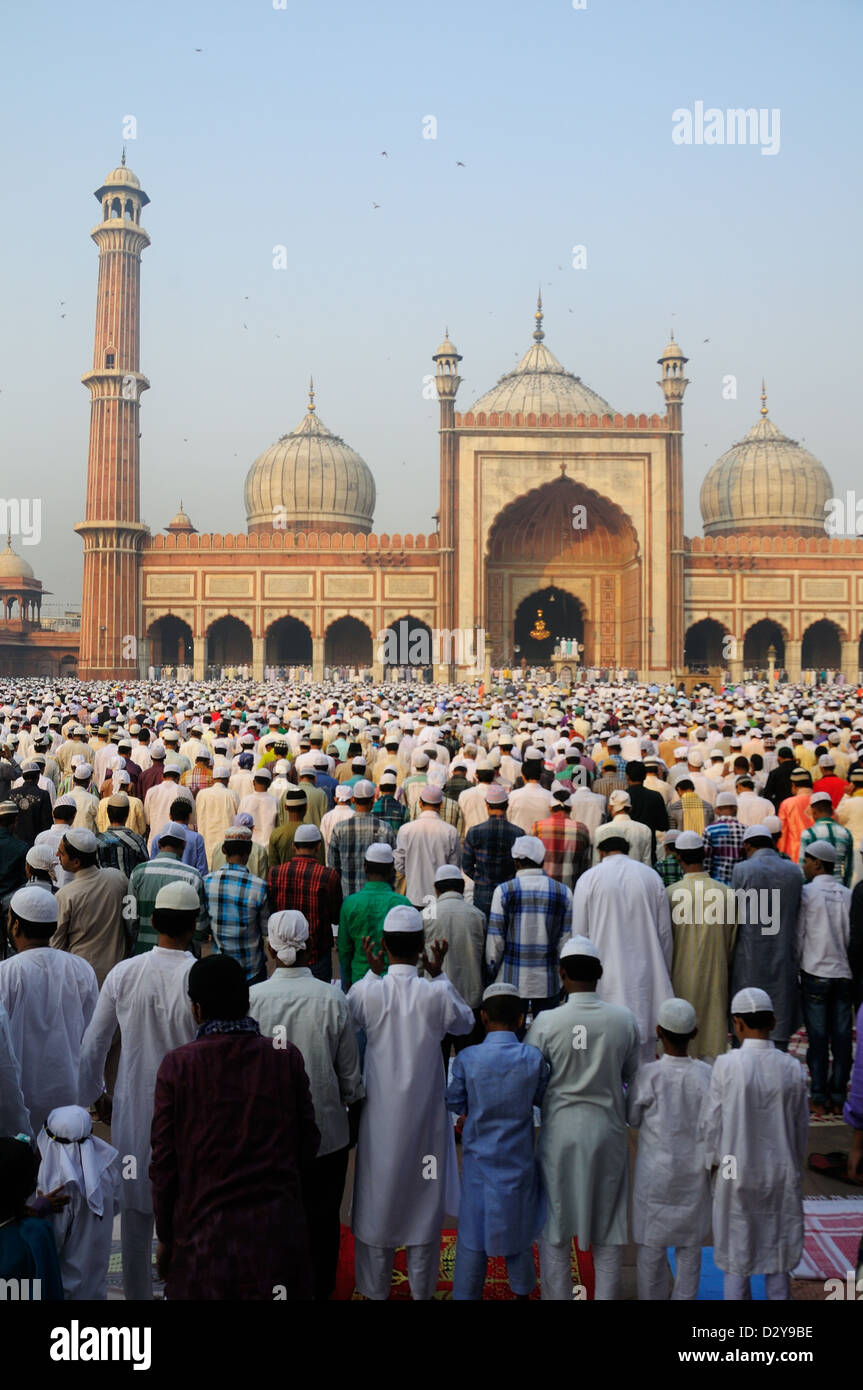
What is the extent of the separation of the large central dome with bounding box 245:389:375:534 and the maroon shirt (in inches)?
1648

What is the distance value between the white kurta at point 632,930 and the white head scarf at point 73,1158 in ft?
8.57

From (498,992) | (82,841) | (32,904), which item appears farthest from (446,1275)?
(82,841)

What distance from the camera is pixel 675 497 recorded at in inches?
1442

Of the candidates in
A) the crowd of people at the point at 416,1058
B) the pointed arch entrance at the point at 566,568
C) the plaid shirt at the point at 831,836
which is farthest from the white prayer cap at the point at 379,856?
the pointed arch entrance at the point at 566,568

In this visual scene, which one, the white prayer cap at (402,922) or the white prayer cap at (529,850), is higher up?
the white prayer cap at (529,850)

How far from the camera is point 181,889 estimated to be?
3.68m

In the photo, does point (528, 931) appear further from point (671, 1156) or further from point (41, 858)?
point (41, 858)

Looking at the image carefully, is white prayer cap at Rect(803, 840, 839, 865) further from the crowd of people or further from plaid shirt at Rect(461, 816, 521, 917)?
plaid shirt at Rect(461, 816, 521, 917)

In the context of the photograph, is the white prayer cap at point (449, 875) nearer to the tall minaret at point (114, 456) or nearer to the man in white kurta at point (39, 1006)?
the man in white kurta at point (39, 1006)

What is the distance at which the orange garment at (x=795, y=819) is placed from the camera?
25.6 ft

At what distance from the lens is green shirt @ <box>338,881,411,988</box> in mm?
4664

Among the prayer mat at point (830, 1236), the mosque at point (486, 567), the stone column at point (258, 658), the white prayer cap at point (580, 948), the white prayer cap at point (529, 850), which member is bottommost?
the prayer mat at point (830, 1236)

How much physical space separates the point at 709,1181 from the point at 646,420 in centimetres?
3551
